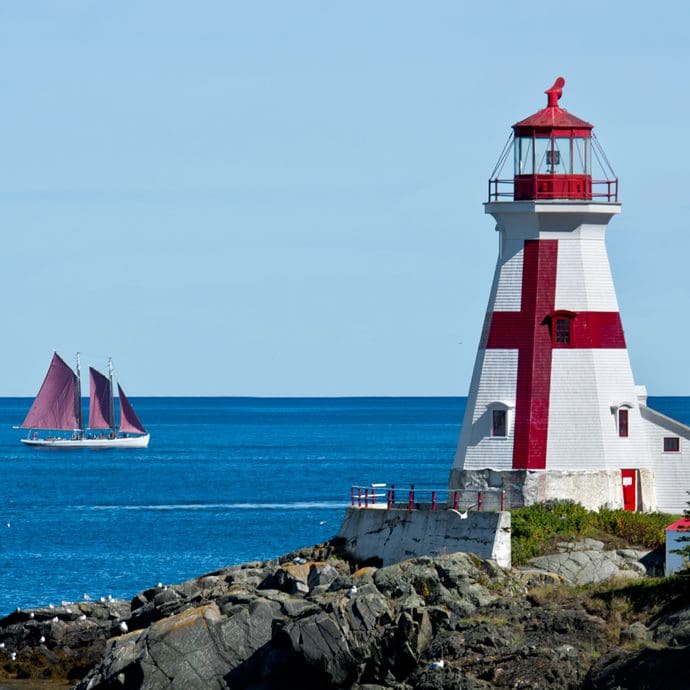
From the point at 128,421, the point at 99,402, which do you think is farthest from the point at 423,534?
the point at 99,402

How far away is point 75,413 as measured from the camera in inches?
5512

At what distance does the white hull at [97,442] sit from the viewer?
138125mm

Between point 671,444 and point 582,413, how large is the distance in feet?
8.63

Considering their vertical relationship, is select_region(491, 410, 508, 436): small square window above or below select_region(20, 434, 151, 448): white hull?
below

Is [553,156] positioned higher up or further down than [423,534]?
higher up

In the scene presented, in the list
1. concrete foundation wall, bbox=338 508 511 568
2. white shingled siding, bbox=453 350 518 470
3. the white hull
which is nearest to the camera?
concrete foundation wall, bbox=338 508 511 568

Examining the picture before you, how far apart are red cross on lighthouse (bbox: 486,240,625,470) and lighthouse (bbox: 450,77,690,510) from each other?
19 millimetres

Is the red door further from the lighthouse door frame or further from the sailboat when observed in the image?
the sailboat

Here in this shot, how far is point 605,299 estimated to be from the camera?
33.9 m

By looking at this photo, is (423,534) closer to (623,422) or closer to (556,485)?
(556,485)

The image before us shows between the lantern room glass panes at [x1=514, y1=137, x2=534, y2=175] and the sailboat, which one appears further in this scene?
the sailboat

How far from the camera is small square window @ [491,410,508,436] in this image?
33.6 meters

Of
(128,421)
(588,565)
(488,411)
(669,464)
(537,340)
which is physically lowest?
(588,565)

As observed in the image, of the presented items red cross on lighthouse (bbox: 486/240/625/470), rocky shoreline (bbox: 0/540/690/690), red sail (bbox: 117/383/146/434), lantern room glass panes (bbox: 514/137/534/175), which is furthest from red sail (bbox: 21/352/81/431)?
rocky shoreline (bbox: 0/540/690/690)
